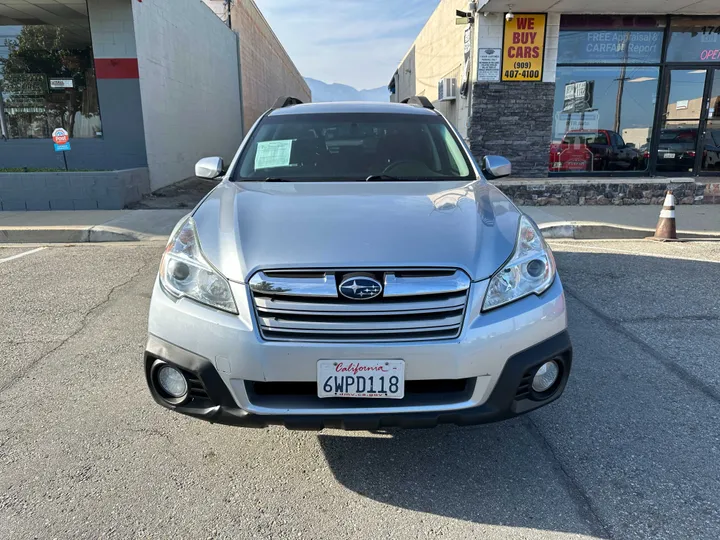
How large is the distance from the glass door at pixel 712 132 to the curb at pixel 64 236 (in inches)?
463

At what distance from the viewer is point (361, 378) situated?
6.74 ft

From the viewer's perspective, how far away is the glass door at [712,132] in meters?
11.3

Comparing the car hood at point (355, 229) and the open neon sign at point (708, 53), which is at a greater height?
the open neon sign at point (708, 53)

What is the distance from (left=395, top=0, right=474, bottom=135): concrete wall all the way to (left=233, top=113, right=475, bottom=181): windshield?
778 cm

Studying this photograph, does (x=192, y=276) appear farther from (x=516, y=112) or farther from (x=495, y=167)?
(x=516, y=112)

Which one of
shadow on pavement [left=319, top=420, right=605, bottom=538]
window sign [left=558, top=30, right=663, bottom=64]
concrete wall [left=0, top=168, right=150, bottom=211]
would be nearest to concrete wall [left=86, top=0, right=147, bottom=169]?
concrete wall [left=0, top=168, right=150, bottom=211]

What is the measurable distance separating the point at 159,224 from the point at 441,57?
10453 mm

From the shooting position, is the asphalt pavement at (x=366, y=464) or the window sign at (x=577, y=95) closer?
the asphalt pavement at (x=366, y=464)

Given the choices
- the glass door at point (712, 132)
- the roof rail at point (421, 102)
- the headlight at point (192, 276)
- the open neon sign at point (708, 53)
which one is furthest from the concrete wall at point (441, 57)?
the headlight at point (192, 276)

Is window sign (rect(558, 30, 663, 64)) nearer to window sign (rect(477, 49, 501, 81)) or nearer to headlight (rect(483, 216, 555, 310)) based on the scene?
window sign (rect(477, 49, 501, 81))

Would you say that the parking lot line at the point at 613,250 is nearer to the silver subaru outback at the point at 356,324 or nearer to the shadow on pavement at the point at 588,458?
the shadow on pavement at the point at 588,458

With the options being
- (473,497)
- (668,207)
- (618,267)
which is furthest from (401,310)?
(668,207)

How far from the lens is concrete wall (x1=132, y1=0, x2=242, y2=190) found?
11094mm

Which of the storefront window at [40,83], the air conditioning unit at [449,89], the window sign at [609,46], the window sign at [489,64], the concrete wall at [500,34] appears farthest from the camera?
the air conditioning unit at [449,89]
